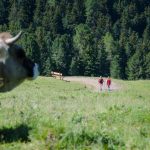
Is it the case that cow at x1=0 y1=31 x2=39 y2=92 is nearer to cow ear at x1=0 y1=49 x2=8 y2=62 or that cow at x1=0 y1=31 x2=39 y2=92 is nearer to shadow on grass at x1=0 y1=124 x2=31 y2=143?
cow ear at x1=0 y1=49 x2=8 y2=62

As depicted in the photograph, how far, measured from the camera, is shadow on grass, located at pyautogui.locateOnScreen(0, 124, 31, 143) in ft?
34.5

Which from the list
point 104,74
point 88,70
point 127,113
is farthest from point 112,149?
point 104,74

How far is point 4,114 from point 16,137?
3.15m

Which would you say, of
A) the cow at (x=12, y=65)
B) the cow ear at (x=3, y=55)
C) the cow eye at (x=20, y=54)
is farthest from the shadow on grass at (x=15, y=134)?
the cow eye at (x=20, y=54)

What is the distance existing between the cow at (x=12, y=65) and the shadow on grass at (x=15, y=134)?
3.56 feet

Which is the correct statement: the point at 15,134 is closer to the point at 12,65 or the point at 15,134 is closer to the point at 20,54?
the point at 12,65

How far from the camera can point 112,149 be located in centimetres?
1015

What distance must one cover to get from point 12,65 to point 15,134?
1810mm

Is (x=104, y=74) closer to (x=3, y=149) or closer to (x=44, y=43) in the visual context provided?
(x=44, y=43)

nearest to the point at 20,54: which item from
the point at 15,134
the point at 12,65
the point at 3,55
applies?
the point at 12,65

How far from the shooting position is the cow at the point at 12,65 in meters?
11.5

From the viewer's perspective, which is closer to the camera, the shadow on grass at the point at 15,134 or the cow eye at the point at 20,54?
the shadow on grass at the point at 15,134

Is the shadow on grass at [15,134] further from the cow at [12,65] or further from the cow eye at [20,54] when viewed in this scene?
the cow eye at [20,54]

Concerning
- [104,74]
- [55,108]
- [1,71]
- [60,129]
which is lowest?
[104,74]
